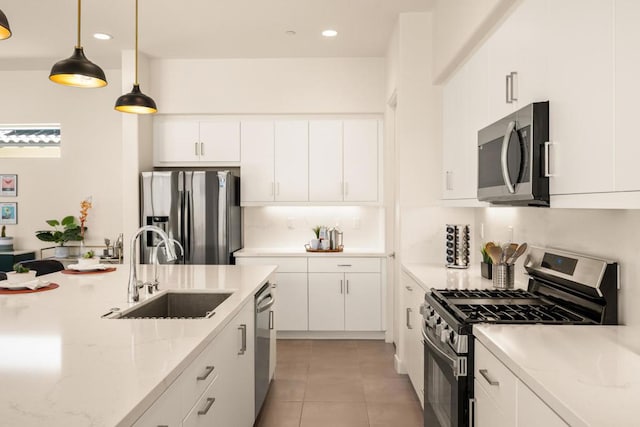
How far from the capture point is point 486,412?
1680mm

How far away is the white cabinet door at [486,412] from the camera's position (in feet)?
4.98

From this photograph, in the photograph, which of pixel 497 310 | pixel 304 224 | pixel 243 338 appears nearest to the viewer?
pixel 497 310

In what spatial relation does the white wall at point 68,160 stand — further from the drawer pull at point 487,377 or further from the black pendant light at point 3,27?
the drawer pull at point 487,377

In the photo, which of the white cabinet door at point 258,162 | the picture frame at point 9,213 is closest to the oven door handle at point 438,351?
the white cabinet door at point 258,162

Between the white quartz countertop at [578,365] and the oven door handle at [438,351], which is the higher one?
the white quartz countertop at [578,365]

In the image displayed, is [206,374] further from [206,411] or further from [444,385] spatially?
[444,385]

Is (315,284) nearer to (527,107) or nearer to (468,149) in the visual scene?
(468,149)

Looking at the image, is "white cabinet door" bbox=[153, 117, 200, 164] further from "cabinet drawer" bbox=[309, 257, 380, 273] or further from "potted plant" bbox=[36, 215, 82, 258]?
"cabinet drawer" bbox=[309, 257, 380, 273]

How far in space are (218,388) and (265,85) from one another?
12.3 ft

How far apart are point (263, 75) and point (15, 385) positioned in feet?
14.0

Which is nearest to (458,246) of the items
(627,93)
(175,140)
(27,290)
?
(627,93)

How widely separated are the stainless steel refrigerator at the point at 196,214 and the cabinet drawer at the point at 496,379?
329cm

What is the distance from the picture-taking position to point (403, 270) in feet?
12.0

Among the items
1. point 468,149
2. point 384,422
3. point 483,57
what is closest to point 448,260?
point 468,149
